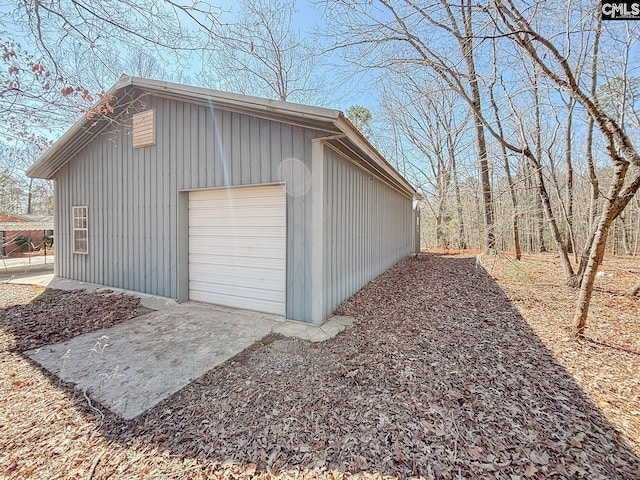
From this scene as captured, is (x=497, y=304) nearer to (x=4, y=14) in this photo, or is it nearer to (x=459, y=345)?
(x=459, y=345)

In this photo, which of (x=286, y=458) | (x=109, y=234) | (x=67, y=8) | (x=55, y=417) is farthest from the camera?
(x=109, y=234)

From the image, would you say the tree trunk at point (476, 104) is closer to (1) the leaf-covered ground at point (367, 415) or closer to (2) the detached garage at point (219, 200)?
(2) the detached garage at point (219, 200)

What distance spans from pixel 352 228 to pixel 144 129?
4445 millimetres

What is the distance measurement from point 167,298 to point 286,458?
14.4 ft

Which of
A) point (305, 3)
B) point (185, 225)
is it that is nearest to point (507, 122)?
point (305, 3)

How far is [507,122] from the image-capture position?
607 cm

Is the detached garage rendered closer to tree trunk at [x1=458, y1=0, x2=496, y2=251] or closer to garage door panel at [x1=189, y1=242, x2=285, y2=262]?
garage door panel at [x1=189, y1=242, x2=285, y2=262]

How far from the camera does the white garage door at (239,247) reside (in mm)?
4375

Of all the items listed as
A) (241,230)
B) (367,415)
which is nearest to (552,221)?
(367,415)

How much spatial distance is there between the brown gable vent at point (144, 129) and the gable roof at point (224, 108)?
0.35 metres

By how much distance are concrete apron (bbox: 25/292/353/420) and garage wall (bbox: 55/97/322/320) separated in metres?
0.58

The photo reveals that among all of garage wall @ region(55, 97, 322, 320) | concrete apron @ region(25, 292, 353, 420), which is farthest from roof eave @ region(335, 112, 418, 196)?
concrete apron @ region(25, 292, 353, 420)

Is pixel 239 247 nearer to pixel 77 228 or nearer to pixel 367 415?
pixel 367 415

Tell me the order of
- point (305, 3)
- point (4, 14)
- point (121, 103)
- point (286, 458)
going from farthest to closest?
point (121, 103) → point (305, 3) → point (4, 14) → point (286, 458)
